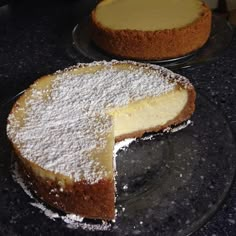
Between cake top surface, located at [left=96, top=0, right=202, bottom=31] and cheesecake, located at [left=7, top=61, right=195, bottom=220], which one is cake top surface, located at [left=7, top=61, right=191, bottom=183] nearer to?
cheesecake, located at [left=7, top=61, right=195, bottom=220]

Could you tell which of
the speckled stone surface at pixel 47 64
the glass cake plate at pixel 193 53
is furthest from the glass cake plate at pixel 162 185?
the glass cake plate at pixel 193 53

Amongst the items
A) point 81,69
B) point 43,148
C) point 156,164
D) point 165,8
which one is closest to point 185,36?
point 165,8

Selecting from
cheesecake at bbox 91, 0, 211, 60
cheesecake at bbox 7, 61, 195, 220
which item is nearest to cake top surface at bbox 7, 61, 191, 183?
cheesecake at bbox 7, 61, 195, 220

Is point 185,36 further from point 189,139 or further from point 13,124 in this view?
point 13,124

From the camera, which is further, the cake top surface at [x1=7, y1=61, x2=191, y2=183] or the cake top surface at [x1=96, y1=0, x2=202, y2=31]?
the cake top surface at [x1=96, y1=0, x2=202, y2=31]

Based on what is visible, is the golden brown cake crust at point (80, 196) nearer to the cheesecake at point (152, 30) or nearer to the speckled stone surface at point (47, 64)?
the speckled stone surface at point (47, 64)
